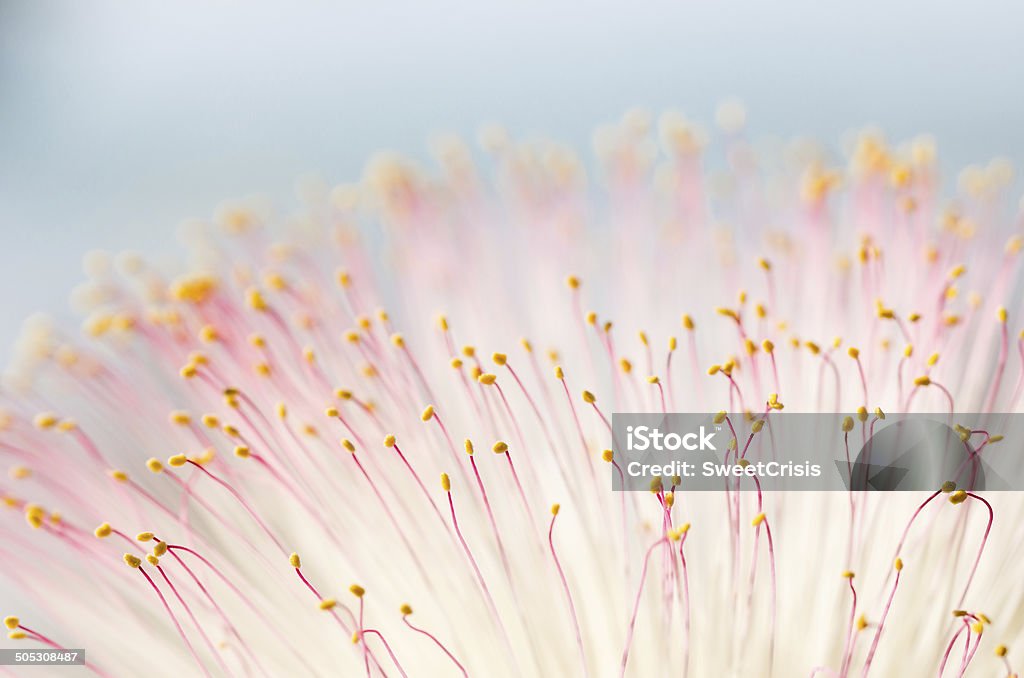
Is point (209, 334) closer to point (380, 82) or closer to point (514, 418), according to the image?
point (514, 418)

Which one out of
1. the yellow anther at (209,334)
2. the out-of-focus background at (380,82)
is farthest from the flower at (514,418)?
the out-of-focus background at (380,82)

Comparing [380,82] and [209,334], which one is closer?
[209,334]

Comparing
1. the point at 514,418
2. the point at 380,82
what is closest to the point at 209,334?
the point at 514,418

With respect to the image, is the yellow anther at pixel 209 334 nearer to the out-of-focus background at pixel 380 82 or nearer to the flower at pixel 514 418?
the flower at pixel 514 418

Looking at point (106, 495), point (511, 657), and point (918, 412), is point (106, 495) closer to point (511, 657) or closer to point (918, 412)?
point (511, 657)

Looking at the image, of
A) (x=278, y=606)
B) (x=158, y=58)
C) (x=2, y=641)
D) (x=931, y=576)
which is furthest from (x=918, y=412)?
(x=158, y=58)

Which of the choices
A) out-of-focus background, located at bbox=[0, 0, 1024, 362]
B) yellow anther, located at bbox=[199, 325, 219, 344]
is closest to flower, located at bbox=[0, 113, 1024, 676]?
yellow anther, located at bbox=[199, 325, 219, 344]

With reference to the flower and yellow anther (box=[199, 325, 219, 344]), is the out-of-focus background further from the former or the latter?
yellow anther (box=[199, 325, 219, 344])
